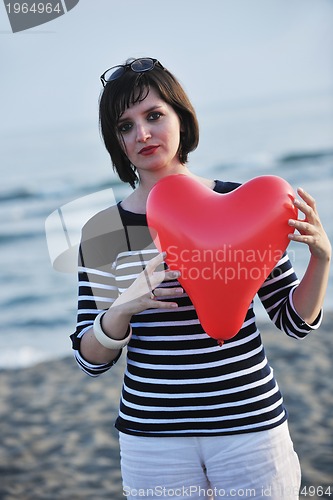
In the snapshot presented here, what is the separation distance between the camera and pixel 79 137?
20578mm

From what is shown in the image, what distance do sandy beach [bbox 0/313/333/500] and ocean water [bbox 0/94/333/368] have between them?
735mm

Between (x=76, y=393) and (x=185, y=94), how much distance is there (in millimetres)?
3095

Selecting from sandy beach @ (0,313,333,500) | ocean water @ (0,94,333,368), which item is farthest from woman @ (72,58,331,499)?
sandy beach @ (0,313,333,500)

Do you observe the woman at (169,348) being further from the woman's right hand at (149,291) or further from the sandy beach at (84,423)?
the sandy beach at (84,423)

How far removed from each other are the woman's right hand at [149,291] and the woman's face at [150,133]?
29cm

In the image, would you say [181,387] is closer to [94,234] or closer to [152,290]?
[152,290]

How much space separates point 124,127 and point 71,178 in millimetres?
13481

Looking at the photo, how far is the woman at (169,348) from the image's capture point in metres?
1.67

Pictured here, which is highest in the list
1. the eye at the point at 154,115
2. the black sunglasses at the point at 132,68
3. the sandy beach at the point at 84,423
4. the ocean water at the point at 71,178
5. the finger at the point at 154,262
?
the black sunglasses at the point at 132,68

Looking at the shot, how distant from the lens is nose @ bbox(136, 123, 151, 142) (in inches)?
66.7

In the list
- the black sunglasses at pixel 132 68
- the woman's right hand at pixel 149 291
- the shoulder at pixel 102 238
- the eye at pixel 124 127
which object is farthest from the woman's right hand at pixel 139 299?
the black sunglasses at pixel 132 68

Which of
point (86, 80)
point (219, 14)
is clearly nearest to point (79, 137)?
point (86, 80)

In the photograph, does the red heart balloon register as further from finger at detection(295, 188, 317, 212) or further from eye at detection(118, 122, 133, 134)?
eye at detection(118, 122, 133, 134)

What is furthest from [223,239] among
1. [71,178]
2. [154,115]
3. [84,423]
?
[71,178]
